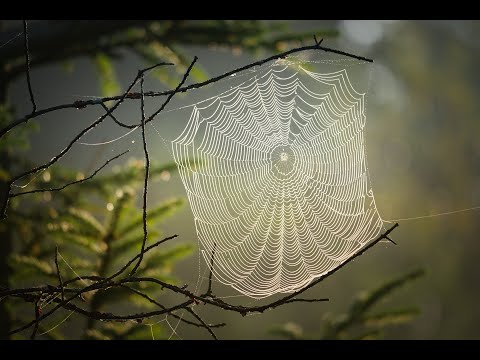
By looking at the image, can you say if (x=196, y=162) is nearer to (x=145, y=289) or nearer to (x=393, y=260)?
(x=145, y=289)

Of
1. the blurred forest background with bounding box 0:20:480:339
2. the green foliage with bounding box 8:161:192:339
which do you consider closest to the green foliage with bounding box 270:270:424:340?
the green foliage with bounding box 8:161:192:339

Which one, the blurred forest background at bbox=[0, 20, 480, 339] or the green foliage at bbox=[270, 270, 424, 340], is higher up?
the blurred forest background at bbox=[0, 20, 480, 339]

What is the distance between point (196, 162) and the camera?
366 centimetres

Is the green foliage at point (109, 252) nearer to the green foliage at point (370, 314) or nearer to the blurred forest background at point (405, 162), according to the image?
the green foliage at point (370, 314)

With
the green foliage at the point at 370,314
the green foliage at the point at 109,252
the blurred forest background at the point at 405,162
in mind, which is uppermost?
the blurred forest background at the point at 405,162

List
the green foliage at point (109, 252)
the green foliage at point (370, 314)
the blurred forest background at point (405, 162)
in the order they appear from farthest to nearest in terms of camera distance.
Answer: the blurred forest background at point (405, 162) < the green foliage at point (370, 314) < the green foliage at point (109, 252)

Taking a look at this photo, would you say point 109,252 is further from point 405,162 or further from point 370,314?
point 405,162

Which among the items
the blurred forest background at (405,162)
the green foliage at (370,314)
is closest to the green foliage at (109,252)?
the green foliage at (370,314)

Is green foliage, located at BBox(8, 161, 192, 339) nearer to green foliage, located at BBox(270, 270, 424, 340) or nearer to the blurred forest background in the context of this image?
green foliage, located at BBox(270, 270, 424, 340)

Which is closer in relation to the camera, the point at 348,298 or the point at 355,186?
the point at 355,186

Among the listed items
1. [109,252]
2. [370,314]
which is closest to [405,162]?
[370,314]

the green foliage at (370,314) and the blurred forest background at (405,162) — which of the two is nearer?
the green foliage at (370,314)

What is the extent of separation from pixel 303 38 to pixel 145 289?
5.30ft
